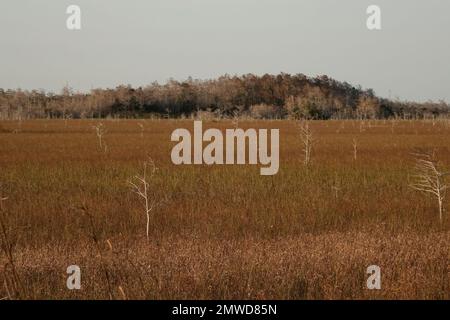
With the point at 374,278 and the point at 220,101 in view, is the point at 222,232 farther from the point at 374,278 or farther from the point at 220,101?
the point at 220,101

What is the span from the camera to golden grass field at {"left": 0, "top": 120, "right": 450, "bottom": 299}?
6012 mm

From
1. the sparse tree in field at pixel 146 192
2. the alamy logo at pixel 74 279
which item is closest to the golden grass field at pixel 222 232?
the alamy logo at pixel 74 279

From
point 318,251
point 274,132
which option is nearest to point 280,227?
point 318,251

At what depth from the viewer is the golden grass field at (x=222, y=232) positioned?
6012mm

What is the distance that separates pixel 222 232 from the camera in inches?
404

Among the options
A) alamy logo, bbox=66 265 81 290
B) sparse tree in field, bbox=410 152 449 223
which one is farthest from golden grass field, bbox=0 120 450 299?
sparse tree in field, bbox=410 152 449 223

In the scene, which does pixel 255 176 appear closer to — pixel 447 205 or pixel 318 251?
pixel 447 205

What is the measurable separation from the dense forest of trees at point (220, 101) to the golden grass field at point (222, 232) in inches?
2726

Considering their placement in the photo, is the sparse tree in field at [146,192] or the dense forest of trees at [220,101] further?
the dense forest of trees at [220,101]

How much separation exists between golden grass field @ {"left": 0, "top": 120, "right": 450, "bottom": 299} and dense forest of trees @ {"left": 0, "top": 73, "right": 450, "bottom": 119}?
6924 centimetres

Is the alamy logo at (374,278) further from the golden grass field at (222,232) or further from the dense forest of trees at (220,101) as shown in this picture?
the dense forest of trees at (220,101)
